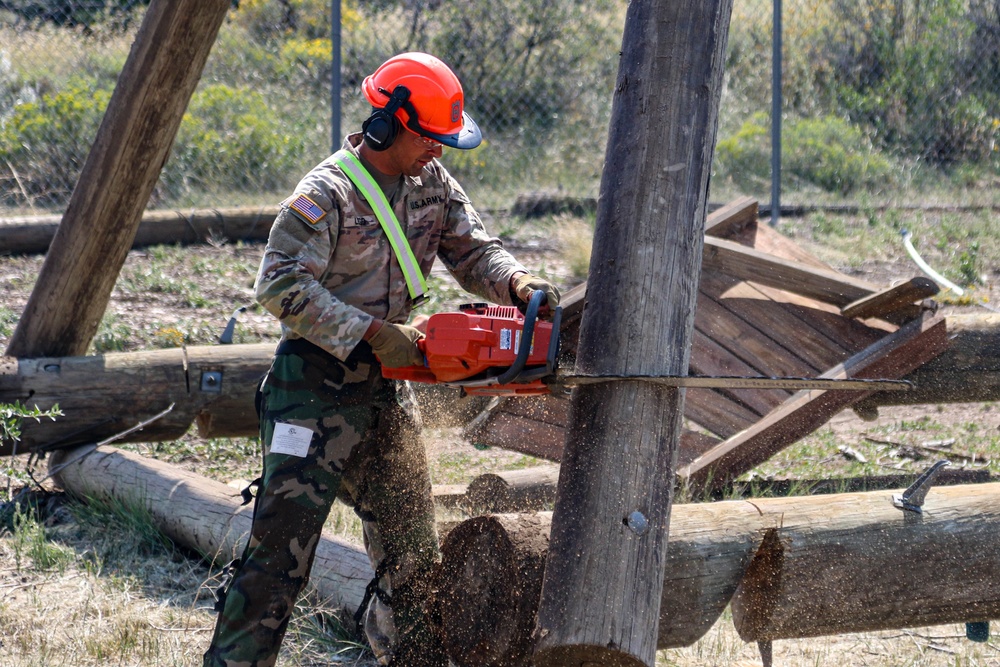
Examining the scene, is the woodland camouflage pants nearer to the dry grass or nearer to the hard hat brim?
the dry grass

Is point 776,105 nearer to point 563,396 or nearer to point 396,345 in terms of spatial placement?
point 563,396

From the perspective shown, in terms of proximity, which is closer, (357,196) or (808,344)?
(357,196)

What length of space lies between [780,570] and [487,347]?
117 centimetres

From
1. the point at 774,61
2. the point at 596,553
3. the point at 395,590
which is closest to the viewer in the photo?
the point at 596,553

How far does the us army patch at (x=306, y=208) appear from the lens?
9.69ft

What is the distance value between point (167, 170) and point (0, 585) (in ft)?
18.7

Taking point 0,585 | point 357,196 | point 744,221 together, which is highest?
point 744,221

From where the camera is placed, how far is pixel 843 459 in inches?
230

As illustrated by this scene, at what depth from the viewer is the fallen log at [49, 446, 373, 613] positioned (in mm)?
3920

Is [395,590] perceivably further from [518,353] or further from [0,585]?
[0,585]

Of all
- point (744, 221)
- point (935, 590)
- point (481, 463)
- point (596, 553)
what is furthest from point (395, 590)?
point (744, 221)

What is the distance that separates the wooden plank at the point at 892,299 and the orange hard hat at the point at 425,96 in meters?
2.47

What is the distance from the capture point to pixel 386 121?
2.99 m

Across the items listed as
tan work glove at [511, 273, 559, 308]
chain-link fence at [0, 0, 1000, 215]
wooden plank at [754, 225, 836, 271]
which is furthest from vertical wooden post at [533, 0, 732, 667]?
chain-link fence at [0, 0, 1000, 215]
